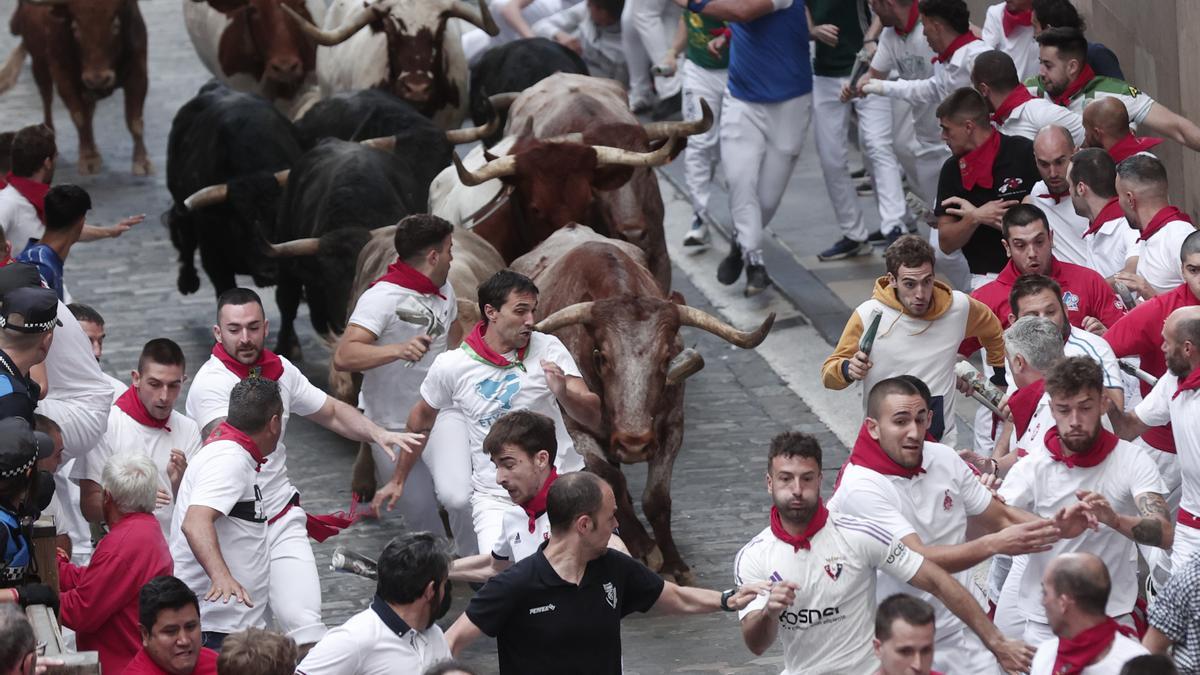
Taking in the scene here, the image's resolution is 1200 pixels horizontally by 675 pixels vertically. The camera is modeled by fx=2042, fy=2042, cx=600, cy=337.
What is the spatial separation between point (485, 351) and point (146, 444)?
1.56 meters

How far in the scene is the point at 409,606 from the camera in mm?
6750

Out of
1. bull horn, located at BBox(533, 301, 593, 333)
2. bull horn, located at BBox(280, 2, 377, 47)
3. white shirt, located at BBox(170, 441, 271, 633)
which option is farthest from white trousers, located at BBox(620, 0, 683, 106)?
white shirt, located at BBox(170, 441, 271, 633)

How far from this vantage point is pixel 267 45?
17.8 metres

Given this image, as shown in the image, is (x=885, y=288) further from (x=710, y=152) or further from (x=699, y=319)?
(x=710, y=152)

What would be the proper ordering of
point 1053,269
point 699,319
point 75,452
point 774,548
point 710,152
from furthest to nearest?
point 710,152 < point 699,319 < point 1053,269 < point 75,452 < point 774,548

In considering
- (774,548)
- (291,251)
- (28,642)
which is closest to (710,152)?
(291,251)

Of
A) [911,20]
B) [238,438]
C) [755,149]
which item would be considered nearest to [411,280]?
[238,438]

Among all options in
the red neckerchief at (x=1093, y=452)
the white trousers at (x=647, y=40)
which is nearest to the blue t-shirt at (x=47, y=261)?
the red neckerchief at (x=1093, y=452)

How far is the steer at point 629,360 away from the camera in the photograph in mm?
10008

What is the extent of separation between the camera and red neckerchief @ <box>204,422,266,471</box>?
26.9 ft

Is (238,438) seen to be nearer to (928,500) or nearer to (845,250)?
(928,500)

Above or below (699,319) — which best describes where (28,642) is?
above

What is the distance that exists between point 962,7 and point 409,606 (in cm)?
717

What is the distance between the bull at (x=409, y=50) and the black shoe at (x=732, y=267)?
265cm
